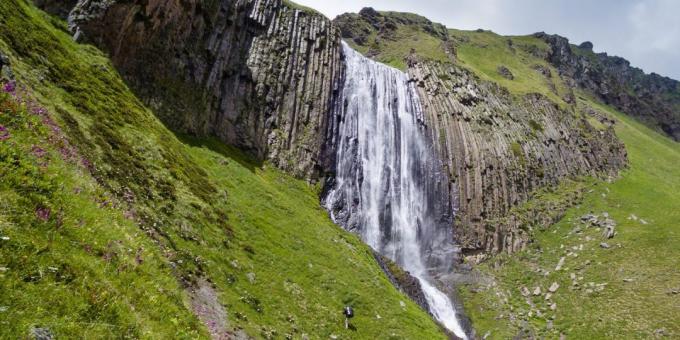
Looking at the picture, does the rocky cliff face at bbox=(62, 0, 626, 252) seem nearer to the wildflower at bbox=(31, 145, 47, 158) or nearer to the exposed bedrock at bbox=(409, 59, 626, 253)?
the exposed bedrock at bbox=(409, 59, 626, 253)

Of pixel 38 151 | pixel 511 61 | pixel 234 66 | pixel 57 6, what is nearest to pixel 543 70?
pixel 511 61

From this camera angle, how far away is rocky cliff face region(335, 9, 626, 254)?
2840 inches

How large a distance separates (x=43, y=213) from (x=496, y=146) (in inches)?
3204

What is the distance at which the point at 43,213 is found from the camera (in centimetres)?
1084

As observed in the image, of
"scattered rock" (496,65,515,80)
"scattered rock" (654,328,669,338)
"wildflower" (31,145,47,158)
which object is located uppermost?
"scattered rock" (496,65,515,80)

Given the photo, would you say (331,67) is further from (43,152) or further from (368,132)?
(43,152)

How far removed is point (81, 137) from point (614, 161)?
108815mm

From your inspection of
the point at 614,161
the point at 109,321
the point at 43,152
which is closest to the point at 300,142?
the point at 43,152

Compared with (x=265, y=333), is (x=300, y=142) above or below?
above

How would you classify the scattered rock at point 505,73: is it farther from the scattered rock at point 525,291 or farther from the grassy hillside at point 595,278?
the scattered rock at point 525,291

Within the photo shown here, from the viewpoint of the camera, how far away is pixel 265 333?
21.5 metres

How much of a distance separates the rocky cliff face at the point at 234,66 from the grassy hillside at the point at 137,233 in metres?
3.84

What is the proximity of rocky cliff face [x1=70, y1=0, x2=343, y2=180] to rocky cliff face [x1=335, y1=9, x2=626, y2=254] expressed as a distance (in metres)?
23.2

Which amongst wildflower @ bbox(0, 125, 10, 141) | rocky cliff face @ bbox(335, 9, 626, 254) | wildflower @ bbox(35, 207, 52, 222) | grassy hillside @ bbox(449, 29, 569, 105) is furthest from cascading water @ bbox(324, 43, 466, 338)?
grassy hillside @ bbox(449, 29, 569, 105)
